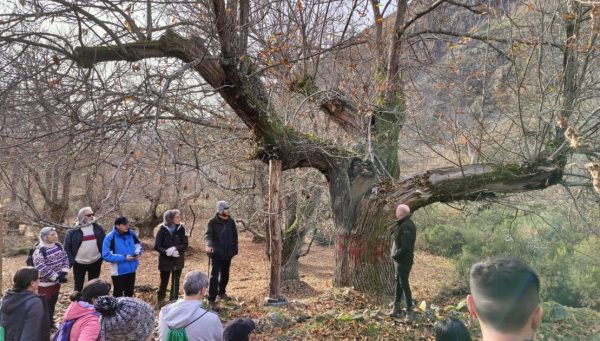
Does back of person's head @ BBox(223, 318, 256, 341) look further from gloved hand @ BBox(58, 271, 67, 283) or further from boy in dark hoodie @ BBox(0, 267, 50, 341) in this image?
gloved hand @ BBox(58, 271, 67, 283)

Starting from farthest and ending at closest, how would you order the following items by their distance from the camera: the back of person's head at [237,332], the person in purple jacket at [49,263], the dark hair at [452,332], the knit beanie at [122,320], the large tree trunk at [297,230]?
the large tree trunk at [297,230] → the person in purple jacket at [49,263] → the back of person's head at [237,332] → the dark hair at [452,332] → the knit beanie at [122,320]

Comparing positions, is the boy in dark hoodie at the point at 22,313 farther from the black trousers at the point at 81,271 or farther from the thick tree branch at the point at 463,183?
the thick tree branch at the point at 463,183

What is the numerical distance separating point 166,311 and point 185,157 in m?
7.96

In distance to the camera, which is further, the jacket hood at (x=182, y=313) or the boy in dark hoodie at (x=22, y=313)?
the boy in dark hoodie at (x=22, y=313)

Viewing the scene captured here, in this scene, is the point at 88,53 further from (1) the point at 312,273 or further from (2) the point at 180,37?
(1) the point at 312,273

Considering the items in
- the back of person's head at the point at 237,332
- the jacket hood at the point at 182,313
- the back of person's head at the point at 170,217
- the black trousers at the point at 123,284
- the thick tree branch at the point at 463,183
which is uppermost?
the thick tree branch at the point at 463,183

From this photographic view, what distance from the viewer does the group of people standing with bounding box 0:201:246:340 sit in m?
3.07

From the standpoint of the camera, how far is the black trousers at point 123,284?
21.4 ft

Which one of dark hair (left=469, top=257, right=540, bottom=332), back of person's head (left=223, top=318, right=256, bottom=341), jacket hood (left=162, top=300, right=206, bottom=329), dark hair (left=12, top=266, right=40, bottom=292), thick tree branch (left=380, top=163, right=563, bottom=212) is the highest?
thick tree branch (left=380, top=163, right=563, bottom=212)

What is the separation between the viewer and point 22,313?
378cm

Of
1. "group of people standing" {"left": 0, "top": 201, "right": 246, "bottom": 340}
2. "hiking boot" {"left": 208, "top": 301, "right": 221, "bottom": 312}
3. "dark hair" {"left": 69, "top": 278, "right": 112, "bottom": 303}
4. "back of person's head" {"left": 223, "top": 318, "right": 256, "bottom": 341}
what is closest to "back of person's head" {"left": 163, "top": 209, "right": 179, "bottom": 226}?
"group of people standing" {"left": 0, "top": 201, "right": 246, "bottom": 340}

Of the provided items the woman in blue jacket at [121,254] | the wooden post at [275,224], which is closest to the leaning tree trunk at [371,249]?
the wooden post at [275,224]

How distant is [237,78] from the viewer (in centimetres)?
658

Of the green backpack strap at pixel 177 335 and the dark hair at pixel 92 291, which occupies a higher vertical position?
the dark hair at pixel 92 291
